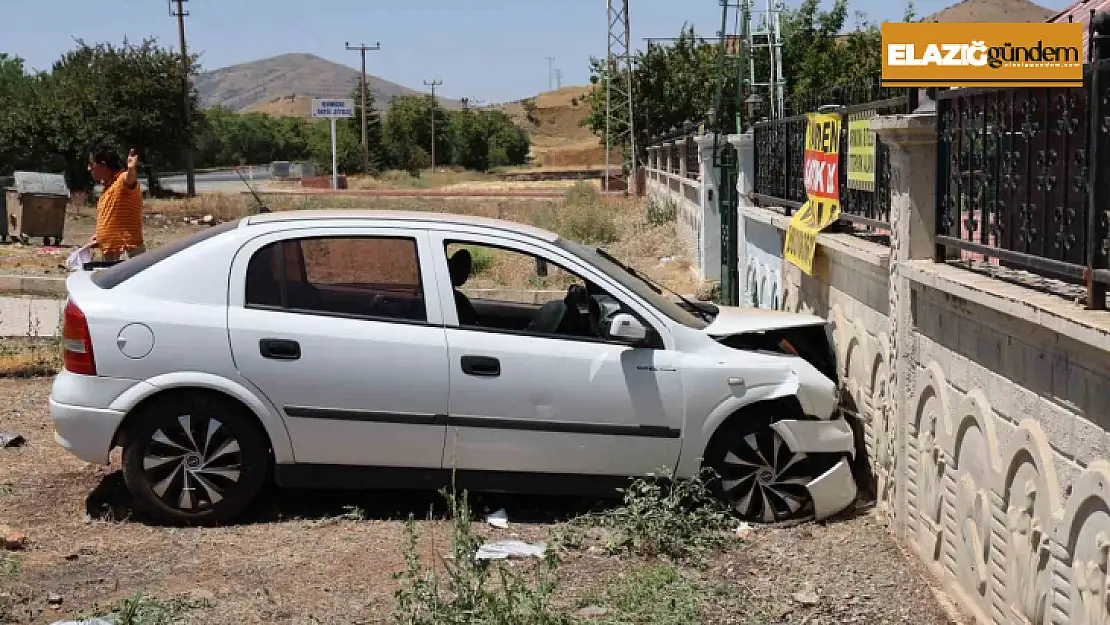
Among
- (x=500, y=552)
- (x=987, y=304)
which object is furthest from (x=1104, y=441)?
(x=500, y=552)

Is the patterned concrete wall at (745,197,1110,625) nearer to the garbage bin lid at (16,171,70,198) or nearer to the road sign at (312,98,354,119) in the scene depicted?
the garbage bin lid at (16,171,70,198)

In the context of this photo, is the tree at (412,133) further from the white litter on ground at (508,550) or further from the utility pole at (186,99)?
the white litter on ground at (508,550)

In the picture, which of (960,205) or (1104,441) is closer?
(1104,441)

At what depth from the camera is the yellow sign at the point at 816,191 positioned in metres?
8.09

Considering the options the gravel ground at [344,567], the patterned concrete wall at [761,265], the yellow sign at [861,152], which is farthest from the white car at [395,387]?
the patterned concrete wall at [761,265]

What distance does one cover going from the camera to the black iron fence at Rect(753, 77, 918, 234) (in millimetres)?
6918

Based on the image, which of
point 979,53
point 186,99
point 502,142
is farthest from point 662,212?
point 502,142

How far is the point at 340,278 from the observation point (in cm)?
653

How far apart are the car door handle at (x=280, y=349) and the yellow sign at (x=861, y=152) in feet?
11.4

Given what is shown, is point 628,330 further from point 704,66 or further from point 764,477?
point 704,66

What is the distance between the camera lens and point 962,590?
520 cm

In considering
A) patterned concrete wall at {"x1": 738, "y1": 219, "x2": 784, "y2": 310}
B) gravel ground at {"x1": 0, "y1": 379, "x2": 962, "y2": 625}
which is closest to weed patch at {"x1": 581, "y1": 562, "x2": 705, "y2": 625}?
gravel ground at {"x1": 0, "y1": 379, "x2": 962, "y2": 625}

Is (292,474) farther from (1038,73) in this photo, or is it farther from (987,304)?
(1038,73)

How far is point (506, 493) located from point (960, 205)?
9.11 feet
